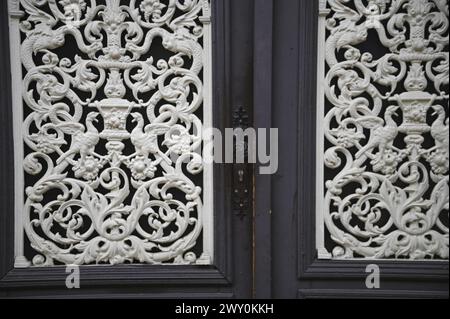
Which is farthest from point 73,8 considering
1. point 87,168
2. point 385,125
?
point 385,125

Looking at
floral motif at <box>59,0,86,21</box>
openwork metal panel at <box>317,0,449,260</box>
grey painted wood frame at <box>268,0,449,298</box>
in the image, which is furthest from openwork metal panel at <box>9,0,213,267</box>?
openwork metal panel at <box>317,0,449,260</box>

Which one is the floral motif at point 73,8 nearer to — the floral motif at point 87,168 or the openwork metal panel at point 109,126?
the openwork metal panel at point 109,126

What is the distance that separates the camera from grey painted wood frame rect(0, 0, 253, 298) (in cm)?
149

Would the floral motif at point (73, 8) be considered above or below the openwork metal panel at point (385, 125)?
above

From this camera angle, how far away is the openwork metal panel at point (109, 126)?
4.90 feet

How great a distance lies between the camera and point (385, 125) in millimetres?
1493

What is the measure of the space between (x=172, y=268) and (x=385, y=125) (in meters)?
Result: 0.95

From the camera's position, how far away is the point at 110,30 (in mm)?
1489

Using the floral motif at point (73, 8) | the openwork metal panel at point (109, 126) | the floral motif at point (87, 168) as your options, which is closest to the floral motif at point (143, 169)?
the openwork metal panel at point (109, 126)

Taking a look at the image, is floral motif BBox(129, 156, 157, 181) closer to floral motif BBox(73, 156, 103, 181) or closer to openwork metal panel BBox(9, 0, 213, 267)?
openwork metal panel BBox(9, 0, 213, 267)

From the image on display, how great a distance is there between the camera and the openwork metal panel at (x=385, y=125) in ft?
4.84

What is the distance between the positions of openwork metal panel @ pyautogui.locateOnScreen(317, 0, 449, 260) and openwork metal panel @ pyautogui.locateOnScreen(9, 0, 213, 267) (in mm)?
463

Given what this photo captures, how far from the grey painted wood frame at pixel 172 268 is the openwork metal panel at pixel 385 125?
327 millimetres

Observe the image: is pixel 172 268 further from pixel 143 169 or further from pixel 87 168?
pixel 87 168
